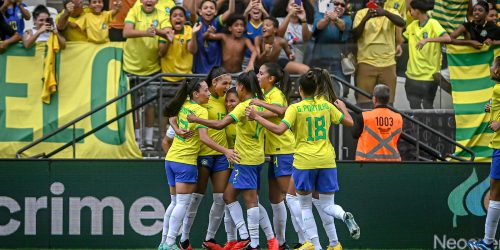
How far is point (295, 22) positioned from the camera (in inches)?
685

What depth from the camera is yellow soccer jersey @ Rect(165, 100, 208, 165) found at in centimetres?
1357

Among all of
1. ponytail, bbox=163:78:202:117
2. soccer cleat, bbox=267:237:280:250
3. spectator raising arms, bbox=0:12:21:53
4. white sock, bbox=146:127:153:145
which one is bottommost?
soccer cleat, bbox=267:237:280:250

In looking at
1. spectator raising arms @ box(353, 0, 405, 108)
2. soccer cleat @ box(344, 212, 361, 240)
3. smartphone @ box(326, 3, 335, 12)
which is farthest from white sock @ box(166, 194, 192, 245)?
smartphone @ box(326, 3, 335, 12)

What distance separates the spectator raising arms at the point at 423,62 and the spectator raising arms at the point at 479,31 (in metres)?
0.31

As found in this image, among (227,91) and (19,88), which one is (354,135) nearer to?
(227,91)

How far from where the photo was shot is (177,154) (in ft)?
44.6

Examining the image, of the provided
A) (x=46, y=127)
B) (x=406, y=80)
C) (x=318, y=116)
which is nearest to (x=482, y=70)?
(x=406, y=80)

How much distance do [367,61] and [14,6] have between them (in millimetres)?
5376

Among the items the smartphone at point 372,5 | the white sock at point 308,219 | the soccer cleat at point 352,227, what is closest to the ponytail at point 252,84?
the white sock at point 308,219

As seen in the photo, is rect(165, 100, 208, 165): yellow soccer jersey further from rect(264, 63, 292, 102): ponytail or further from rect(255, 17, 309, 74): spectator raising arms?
rect(255, 17, 309, 74): spectator raising arms

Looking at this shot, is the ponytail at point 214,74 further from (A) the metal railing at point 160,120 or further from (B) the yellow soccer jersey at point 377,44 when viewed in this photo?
(B) the yellow soccer jersey at point 377,44

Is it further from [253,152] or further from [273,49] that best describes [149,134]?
[253,152]

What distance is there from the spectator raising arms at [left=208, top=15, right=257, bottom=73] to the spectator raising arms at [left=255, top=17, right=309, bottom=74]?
0.13 metres

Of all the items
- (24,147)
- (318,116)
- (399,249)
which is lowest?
(399,249)
